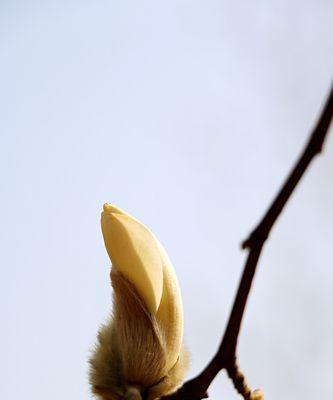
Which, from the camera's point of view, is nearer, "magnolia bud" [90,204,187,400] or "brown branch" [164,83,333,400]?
"brown branch" [164,83,333,400]

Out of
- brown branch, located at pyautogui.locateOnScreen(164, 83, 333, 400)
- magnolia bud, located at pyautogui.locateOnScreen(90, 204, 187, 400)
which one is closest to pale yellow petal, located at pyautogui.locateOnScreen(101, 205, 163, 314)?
magnolia bud, located at pyautogui.locateOnScreen(90, 204, 187, 400)

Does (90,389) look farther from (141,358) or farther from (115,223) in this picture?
(115,223)

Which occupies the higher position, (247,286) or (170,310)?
(247,286)

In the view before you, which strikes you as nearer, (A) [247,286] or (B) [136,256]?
(A) [247,286]

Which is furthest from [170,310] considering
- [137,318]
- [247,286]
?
[247,286]

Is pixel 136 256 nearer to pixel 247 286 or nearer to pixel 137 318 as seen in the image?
pixel 137 318

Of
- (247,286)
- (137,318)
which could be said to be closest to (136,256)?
(137,318)

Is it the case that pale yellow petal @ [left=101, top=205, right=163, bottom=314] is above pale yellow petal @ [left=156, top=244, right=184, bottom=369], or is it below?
above

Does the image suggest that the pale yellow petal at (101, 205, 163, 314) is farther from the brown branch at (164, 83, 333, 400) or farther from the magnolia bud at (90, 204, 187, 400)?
the brown branch at (164, 83, 333, 400)
